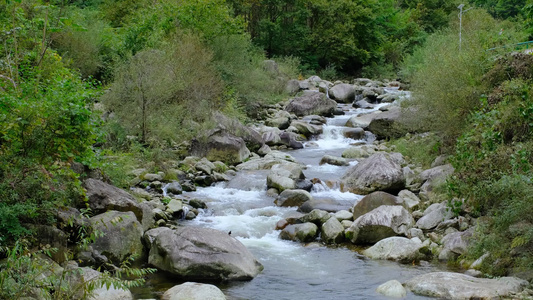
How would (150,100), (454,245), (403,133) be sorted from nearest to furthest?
(454,245), (150,100), (403,133)

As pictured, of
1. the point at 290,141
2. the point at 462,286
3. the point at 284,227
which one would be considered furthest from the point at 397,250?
the point at 290,141

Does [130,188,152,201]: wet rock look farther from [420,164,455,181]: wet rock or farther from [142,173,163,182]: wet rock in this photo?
[420,164,455,181]: wet rock

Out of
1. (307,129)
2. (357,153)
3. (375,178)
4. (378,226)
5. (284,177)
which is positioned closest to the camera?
(378,226)

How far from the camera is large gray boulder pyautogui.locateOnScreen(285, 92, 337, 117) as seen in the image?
2564cm

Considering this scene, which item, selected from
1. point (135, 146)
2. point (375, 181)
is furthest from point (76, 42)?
point (375, 181)

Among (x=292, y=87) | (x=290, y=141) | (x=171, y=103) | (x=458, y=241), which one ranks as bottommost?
(x=458, y=241)

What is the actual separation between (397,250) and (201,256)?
3857mm

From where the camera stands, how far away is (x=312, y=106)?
2578cm

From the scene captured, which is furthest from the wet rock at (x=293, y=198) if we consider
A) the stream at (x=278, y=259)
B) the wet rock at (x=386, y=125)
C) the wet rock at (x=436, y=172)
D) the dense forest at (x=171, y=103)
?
the wet rock at (x=386, y=125)

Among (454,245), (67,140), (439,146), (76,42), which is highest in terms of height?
(76,42)

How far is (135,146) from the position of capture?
48.1 ft

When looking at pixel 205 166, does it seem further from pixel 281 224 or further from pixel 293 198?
pixel 281 224

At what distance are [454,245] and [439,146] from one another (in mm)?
5712

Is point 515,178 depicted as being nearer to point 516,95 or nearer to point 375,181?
point 516,95
